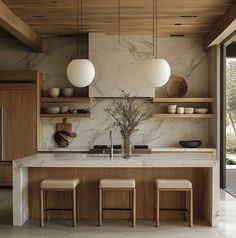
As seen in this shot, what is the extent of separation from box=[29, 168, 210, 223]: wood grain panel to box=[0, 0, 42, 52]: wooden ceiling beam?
Result: 6.68ft

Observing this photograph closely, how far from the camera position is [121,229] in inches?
185

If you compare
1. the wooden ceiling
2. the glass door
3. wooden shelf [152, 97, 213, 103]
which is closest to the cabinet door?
the wooden ceiling

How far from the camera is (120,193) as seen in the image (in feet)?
16.9

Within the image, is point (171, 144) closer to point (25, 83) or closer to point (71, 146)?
point (71, 146)

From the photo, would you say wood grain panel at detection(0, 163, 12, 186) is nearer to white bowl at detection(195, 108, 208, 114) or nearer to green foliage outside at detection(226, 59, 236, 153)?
white bowl at detection(195, 108, 208, 114)

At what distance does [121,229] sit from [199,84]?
398 centimetres

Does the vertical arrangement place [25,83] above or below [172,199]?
above

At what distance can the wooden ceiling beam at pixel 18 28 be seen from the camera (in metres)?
5.61

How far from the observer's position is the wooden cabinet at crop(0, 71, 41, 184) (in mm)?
7465

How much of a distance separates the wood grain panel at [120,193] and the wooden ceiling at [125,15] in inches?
85.3

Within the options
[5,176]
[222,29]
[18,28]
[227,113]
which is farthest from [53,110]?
[222,29]

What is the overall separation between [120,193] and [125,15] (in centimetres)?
263

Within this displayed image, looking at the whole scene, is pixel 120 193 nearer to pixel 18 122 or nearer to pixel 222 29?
pixel 222 29

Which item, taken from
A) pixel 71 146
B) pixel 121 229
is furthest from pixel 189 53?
pixel 121 229
